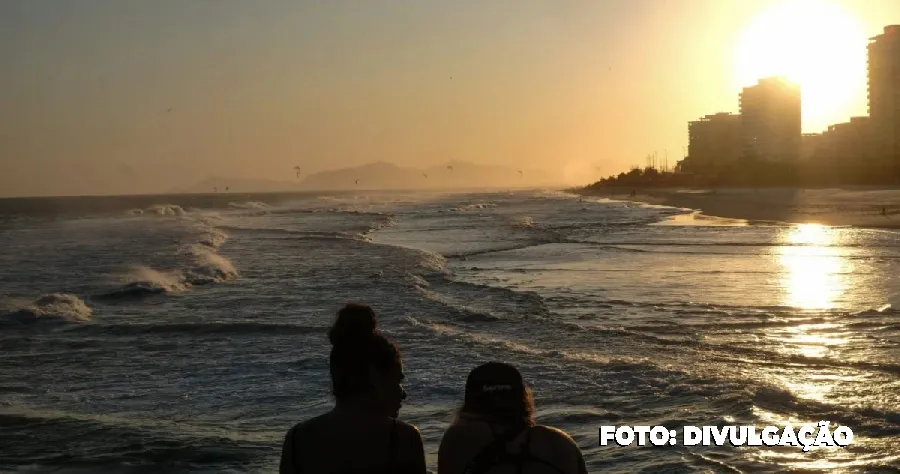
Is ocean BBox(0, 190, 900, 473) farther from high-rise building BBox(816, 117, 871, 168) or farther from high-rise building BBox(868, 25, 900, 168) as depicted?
high-rise building BBox(868, 25, 900, 168)

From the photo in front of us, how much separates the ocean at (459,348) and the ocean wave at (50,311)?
0.16 ft

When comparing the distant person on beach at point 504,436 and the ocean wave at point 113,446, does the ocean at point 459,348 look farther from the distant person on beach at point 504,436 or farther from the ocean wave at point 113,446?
the distant person on beach at point 504,436

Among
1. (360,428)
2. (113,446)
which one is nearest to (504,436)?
(360,428)

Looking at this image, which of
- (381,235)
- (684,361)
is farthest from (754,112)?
(684,361)

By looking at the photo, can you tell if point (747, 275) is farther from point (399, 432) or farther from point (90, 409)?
point (399, 432)

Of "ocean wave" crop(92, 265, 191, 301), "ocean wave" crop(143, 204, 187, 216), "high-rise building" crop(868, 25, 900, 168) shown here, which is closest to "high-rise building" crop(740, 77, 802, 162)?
"high-rise building" crop(868, 25, 900, 168)

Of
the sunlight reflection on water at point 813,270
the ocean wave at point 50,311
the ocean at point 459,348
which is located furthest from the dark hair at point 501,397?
the ocean wave at point 50,311

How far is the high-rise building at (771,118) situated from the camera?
184 meters

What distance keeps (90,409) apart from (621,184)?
162 m

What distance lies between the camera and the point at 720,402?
8.30 metres

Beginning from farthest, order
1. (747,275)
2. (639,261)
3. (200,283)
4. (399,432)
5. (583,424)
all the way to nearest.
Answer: (639,261) → (200,283) → (747,275) → (583,424) → (399,432)

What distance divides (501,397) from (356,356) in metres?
0.53

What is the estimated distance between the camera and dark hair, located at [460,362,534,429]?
321 cm

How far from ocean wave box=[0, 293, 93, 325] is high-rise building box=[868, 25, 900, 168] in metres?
143
